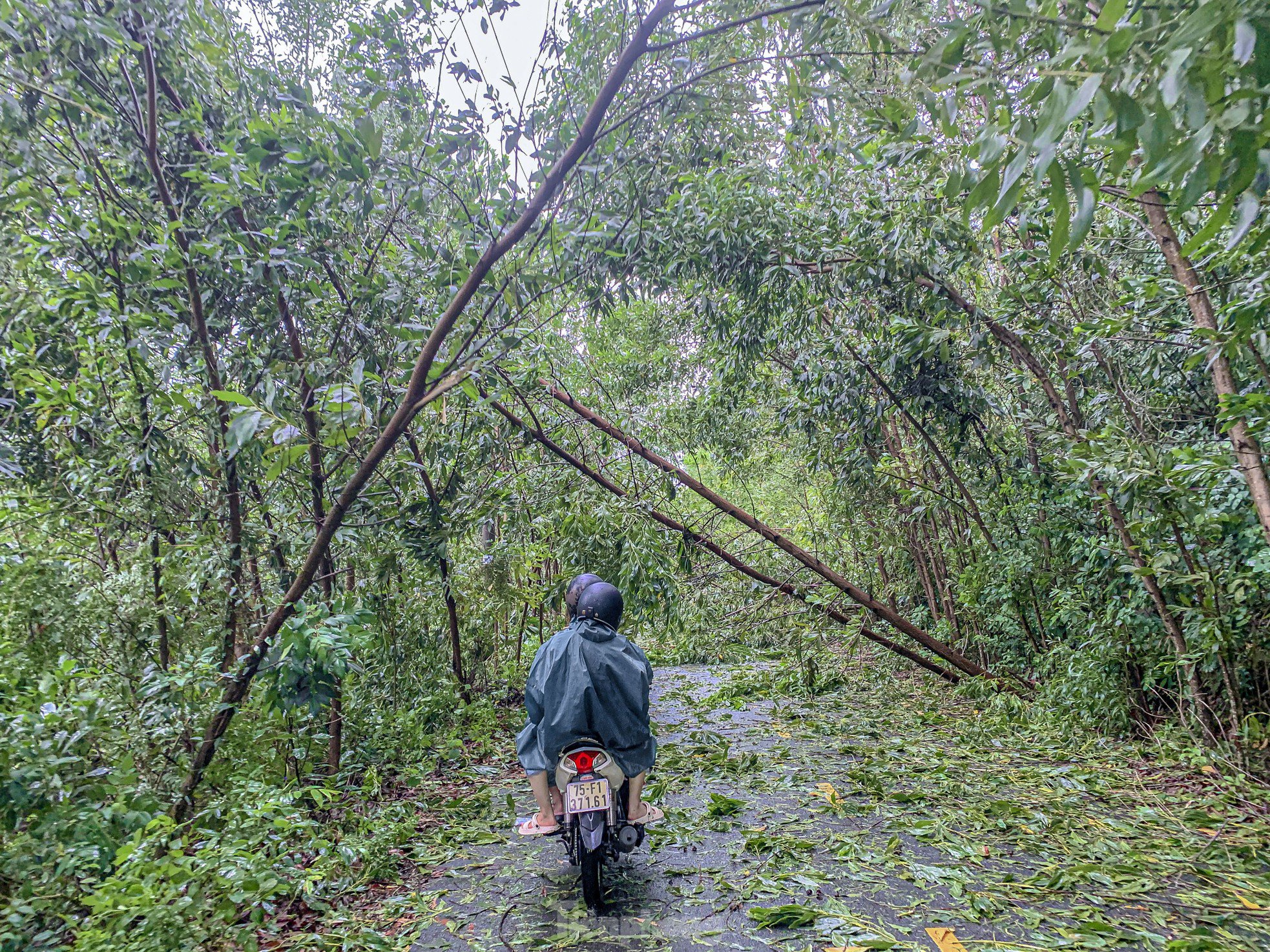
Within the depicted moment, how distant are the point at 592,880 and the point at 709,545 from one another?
4.17 meters

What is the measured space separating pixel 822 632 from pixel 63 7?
25.1ft

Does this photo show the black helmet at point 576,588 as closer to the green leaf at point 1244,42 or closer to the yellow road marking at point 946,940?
the yellow road marking at point 946,940

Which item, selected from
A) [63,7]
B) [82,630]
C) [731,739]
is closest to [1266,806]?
[731,739]

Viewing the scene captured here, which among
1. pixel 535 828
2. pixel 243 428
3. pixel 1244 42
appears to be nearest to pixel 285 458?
pixel 243 428

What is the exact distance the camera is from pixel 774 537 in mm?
7543

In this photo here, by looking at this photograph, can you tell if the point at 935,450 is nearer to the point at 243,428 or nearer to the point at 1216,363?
the point at 1216,363

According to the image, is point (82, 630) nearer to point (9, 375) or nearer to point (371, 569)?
point (9, 375)

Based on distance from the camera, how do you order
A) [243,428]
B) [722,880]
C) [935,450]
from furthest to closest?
[935,450] → [722,880] → [243,428]

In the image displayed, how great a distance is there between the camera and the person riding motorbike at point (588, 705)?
3643 millimetres

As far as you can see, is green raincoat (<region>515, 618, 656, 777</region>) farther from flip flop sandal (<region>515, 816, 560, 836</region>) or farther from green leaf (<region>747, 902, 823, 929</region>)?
green leaf (<region>747, 902, 823, 929</region>)

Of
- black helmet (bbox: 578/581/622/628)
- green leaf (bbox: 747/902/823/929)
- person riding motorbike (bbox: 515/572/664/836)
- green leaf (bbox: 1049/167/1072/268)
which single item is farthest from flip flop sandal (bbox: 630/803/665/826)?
green leaf (bbox: 1049/167/1072/268)

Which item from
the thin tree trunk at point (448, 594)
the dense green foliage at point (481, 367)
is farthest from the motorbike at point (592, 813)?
the thin tree trunk at point (448, 594)

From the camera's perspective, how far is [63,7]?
3.11 m

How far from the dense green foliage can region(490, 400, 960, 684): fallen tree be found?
160 mm
